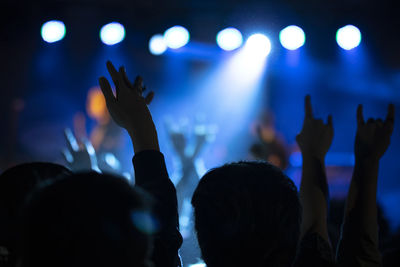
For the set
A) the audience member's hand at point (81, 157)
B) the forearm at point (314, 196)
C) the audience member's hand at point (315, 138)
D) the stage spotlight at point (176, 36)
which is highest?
the stage spotlight at point (176, 36)

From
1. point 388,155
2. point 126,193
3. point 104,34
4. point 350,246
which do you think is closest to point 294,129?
point 388,155

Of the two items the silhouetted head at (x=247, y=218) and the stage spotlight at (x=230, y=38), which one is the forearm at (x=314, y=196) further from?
the stage spotlight at (x=230, y=38)

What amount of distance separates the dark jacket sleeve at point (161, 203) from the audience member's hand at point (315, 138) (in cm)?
64

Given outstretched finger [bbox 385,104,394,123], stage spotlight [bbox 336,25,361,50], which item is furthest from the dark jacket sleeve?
stage spotlight [bbox 336,25,361,50]

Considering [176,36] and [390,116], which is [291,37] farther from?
[390,116]

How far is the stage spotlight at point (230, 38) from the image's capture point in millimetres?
5617

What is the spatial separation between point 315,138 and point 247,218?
27.8 inches

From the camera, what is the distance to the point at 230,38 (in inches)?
222

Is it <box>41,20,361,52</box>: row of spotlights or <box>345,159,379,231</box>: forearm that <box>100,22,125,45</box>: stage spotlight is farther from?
<box>345,159,379,231</box>: forearm

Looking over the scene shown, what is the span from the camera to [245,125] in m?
8.65

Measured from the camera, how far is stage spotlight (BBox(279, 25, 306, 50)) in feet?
18.2

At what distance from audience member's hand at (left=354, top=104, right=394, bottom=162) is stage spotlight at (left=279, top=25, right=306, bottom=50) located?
13.8ft

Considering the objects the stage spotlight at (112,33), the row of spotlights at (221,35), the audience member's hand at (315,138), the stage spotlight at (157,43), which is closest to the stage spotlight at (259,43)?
the row of spotlights at (221,35)

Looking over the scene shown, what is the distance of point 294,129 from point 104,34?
177 inches
